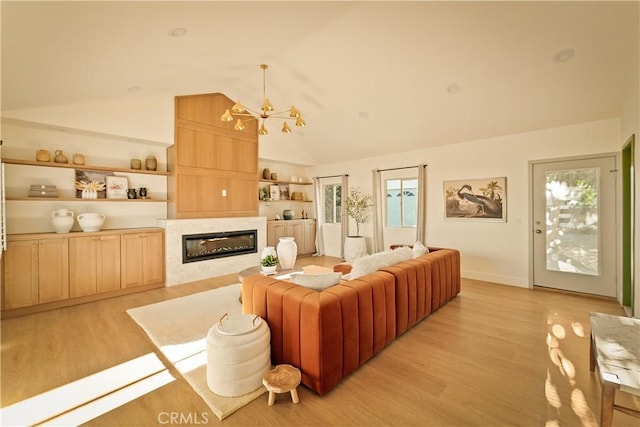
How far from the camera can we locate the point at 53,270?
3.76 m

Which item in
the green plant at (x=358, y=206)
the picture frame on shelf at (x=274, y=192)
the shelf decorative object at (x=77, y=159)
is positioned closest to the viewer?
the shelf decorative object at (x=77, y=159)

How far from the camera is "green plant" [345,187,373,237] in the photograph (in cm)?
683

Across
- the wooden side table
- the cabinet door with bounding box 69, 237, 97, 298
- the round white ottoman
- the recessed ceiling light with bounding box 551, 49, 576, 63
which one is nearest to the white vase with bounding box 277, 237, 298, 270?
the cabinet door with bounding box 69, 237, 97, 298

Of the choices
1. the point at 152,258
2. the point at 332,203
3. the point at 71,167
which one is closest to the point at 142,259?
the point at 152,258

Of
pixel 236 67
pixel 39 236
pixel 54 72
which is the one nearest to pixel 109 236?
pixel 39 236

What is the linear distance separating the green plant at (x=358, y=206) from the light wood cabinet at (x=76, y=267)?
427 centimetres

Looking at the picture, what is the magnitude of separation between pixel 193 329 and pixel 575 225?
5786 mm

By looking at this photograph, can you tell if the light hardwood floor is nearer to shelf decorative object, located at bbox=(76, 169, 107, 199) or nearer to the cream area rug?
the cream area rug

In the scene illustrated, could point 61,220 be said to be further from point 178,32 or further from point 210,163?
point 178,32

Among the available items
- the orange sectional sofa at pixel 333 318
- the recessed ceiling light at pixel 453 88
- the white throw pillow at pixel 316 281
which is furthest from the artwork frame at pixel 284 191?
the white throw pillow at pixel 316 281

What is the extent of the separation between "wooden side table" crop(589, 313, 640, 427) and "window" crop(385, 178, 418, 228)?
415 cm

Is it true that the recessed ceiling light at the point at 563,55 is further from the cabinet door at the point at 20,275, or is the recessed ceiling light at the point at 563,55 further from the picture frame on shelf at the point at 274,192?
the cabinet door at the point at 20,275

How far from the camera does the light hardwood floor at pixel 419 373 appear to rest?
180 cm

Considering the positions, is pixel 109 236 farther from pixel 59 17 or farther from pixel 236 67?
pixel 236 67
